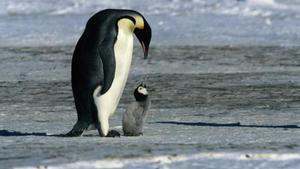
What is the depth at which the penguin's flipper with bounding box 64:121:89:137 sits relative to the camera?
22.8ft

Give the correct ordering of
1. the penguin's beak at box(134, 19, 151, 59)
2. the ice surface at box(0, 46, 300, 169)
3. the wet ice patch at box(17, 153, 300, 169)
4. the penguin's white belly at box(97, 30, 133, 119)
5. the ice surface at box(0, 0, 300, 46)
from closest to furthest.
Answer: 1. the wet ice patch at box(17, 153, 300, 169)
2. the ice surface at box(0, 46, 300, 169)
3. the penguin's white belly at box(97, 30, 133, 119)
4. the penguin's beak at box(134, 19, 151, 59)
5. the ice surface at box(0, 0, 300, 46)

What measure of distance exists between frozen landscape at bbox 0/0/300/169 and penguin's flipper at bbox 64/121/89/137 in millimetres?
79

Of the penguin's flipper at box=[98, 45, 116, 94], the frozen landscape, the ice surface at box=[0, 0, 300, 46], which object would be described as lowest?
the ice surface at box=[0, 0, 300, 46]

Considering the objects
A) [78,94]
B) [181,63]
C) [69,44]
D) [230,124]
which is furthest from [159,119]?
[69,44]

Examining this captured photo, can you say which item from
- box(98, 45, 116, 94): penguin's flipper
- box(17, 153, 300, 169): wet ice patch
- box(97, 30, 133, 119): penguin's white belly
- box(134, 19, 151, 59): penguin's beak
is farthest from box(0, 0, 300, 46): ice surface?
box(17, 153, 300, 169): wet ice patch

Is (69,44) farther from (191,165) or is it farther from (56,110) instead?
(191,165)

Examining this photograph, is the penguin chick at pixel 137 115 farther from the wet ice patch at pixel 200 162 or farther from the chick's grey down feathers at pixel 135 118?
the wet ice patch at pixel 200 162

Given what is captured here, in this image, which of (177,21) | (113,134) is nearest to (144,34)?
(113,134)

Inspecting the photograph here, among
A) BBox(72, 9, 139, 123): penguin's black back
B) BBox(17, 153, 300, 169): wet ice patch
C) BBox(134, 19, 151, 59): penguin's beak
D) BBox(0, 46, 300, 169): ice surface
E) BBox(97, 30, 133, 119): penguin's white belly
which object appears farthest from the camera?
BBox(134, 19, 151, 59): penguin's beak

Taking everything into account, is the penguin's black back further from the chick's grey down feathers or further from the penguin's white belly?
the chick's grey down feathers

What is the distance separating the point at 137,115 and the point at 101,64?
16.2 inches

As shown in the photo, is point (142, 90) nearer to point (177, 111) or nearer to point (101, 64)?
Answer: point (101, 64)

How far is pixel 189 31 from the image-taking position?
1780 cm

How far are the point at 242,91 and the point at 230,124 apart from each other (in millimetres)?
2590
